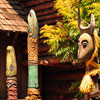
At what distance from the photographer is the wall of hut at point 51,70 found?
11461 millimetres

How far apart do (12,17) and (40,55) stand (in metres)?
1.49

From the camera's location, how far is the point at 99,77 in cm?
617

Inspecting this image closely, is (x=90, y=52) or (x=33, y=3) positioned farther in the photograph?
(x=33, y=3)

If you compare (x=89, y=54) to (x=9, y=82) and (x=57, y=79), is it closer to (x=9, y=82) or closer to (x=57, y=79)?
(x=9, y=82)

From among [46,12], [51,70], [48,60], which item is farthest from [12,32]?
[51,70]

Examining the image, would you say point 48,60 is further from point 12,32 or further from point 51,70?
point 12,32

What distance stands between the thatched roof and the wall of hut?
1.05 ft

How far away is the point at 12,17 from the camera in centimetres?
1168

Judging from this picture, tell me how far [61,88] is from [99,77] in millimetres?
6074

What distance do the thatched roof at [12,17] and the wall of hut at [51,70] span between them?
32cm

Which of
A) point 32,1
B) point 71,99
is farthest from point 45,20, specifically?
point 71,99

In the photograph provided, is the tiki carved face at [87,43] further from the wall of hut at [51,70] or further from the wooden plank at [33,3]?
A: the wooden plank at [33,3]

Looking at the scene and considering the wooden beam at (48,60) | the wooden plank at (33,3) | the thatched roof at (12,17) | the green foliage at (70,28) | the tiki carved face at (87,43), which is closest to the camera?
the tiki carved face at (87,43)

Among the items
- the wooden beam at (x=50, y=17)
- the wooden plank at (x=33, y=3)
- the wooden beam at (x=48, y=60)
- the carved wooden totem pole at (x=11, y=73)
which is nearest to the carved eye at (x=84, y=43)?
the carved wooden totem pole at (x=11, y=73)
